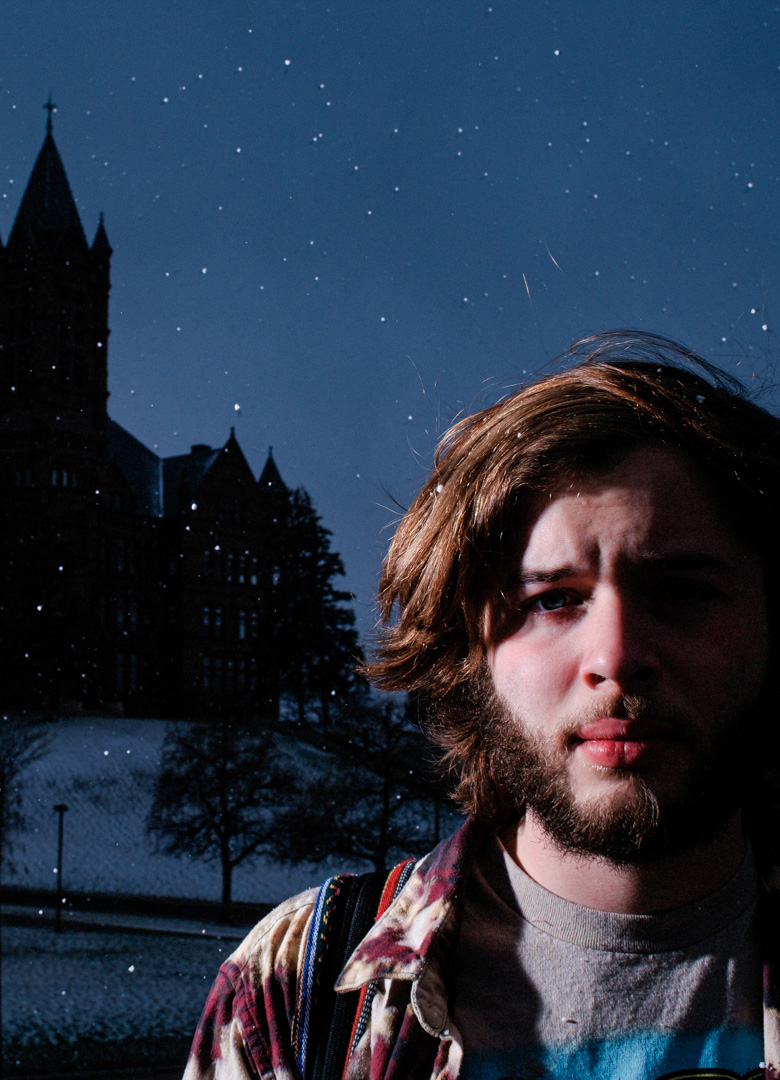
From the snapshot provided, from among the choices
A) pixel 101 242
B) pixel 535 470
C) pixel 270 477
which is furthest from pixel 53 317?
pixel 535 470

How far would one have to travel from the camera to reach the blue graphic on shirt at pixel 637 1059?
0.76 meters

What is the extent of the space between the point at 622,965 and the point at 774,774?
279mm

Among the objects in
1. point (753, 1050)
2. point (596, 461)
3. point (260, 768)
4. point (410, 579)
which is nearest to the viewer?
point (753, 1050)

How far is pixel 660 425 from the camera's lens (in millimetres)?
872

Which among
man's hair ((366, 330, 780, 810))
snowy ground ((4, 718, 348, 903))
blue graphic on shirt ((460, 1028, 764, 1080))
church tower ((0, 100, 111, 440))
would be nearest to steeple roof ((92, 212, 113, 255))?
church tower ((0, 100, 111, 440))

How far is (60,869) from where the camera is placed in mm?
1941

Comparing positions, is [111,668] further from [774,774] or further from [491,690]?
[774,774]

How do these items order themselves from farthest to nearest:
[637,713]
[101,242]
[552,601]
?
[101,242], [552,601], [637,713]

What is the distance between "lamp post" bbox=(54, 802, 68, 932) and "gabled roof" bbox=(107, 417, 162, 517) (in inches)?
26.5

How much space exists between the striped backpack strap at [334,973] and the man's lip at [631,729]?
29cm

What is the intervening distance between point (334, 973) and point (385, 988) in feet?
0.22

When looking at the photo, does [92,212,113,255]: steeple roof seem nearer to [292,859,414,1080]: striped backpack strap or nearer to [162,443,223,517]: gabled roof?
[162,443,223,517]: gabled roof

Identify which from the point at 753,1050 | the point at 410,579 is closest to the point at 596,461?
the point at 410,579

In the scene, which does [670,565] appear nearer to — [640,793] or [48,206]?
[640,793]
